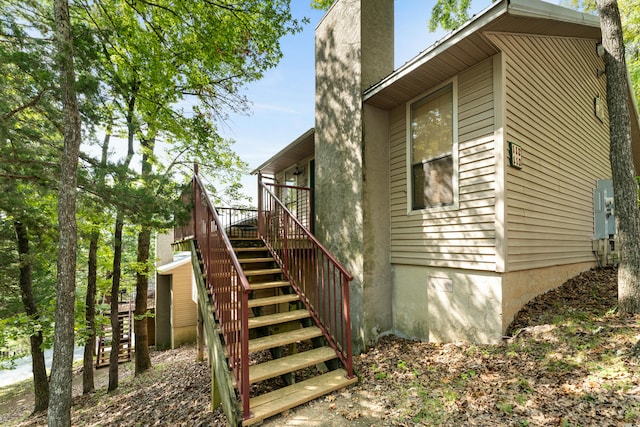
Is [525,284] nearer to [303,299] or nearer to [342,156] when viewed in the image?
[303,299]

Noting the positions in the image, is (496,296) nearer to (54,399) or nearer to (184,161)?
(54,399)

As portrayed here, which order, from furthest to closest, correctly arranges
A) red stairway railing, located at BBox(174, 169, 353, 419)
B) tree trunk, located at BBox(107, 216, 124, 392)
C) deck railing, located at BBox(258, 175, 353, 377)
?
tree trunk, located at BBox(107, 216, 124, 392) < deck railing, located at BBox(258, 175, 353, 377) < red stairway railing, located at BBox(174, 169, 353, 419)

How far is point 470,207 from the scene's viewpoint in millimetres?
3957

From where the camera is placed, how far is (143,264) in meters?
8.01

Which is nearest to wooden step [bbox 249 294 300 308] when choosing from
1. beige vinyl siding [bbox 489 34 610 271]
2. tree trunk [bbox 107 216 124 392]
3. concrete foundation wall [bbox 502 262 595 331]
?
concrete foundation wall [bbox 502 262 595 331]

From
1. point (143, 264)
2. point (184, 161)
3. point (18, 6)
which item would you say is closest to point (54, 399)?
point (143, 264)

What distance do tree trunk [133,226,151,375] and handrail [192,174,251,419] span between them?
494 centimetres

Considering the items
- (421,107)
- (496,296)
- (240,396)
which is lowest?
(240,396)

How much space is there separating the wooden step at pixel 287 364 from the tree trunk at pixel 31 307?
25.9 ft

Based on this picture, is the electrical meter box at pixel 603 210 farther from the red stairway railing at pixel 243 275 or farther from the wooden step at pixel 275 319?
the wooden step at pixel 275 319

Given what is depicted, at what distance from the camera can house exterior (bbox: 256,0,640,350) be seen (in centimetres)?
374

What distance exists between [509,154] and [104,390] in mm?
11715

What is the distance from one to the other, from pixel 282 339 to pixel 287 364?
0.30 metres

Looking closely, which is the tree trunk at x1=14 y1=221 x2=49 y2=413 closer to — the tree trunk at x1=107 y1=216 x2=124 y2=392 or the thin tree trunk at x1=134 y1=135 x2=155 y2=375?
the tree trunk at x1=107 y1=216 x2=124 y2=392
